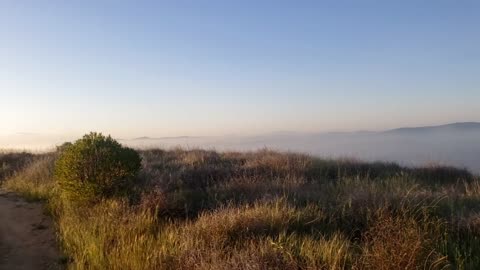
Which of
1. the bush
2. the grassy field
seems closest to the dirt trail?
the grassy field

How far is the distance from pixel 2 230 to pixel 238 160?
10279 mm

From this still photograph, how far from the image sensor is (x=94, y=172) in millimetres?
9898

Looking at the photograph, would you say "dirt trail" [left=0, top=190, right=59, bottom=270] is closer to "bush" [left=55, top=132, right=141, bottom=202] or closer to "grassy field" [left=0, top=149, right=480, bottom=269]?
"grassy field" [left=0, top=149, right=480, bottom=269]

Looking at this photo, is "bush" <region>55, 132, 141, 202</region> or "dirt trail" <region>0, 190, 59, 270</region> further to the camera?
"bush" <region>55, 132, 141, 202</region>

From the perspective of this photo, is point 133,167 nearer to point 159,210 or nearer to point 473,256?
point 159,210

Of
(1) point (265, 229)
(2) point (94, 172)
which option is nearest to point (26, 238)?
(2) point (94, 172)

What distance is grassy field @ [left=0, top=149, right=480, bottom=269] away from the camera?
17.3ft

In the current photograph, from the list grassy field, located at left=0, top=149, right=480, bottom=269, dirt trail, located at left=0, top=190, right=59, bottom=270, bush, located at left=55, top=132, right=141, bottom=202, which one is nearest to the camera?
grassy field, located at left=0, top=149, right=480, bottom=269

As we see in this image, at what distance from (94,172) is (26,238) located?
6.39 feet

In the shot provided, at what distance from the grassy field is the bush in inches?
13.6

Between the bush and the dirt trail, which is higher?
the bush

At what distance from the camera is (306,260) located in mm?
5355

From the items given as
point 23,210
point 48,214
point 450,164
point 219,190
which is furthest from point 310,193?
point 450,164

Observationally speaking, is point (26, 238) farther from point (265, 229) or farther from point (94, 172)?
point (265, 229)
